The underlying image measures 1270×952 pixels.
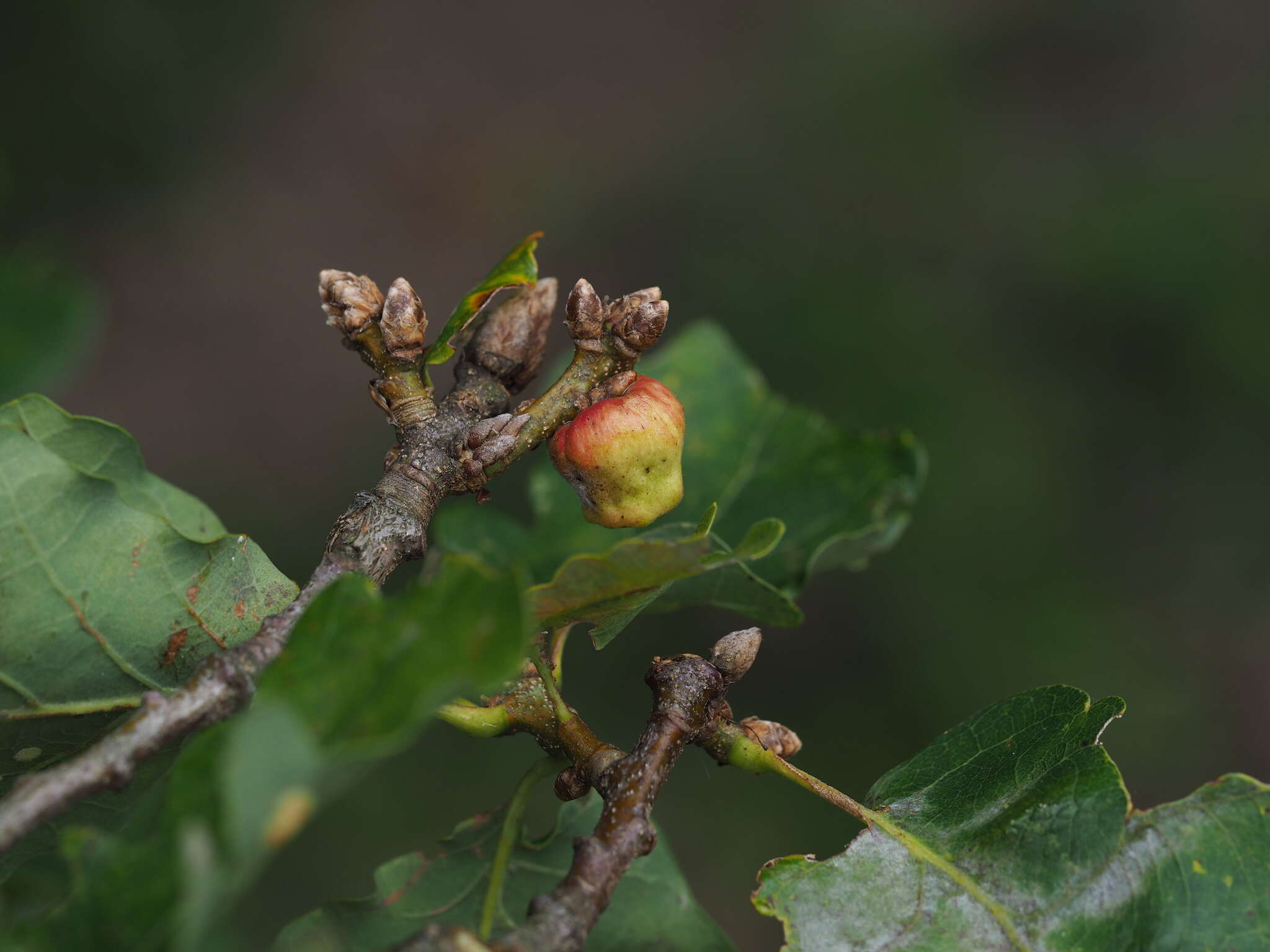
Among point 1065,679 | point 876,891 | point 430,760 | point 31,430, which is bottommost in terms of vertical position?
point 430,760

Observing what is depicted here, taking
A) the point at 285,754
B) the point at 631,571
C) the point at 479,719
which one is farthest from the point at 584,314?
the point at 285,754

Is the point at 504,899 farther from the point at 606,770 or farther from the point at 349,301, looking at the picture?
the point at 349,301

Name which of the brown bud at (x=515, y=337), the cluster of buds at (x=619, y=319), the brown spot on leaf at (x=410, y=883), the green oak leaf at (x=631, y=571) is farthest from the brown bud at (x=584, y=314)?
the brown spot on leaf at (x=410, y=883)

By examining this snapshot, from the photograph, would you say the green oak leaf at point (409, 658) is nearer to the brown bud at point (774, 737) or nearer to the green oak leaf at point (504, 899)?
the green oak leaf at point (504, 899)

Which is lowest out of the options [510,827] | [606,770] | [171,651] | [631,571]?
[510,827]

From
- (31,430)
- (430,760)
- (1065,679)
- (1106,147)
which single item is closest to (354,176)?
(430,760)

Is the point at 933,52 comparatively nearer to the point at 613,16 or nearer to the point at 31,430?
the point at 613,16
